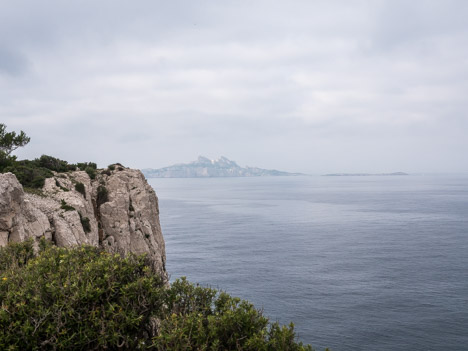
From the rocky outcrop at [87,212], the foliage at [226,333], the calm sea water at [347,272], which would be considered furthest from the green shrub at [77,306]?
the calm sea water at [347,272]

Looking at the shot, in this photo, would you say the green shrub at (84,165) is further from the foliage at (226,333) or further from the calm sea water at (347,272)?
the foliage at (226,333)

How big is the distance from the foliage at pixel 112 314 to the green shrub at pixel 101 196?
2751cm

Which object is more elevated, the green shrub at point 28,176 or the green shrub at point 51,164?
the green shrub at point 51,164

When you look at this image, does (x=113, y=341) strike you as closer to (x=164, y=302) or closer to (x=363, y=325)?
(x=164, y=302)

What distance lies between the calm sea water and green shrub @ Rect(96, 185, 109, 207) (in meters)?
21.6

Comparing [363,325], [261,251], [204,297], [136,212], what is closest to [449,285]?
[363,325]

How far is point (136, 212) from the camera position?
151 ft

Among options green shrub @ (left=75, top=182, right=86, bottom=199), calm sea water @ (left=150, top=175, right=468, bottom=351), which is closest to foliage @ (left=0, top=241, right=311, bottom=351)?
calm sea water @ (left=150, top=175, right=468, bottom=351)

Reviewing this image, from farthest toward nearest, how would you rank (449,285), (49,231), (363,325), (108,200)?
(449,285)
(363,325)
(108,200)
(49,231)

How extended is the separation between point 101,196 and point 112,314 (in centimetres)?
3130

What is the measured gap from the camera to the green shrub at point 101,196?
144 ft

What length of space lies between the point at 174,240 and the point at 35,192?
230 feet

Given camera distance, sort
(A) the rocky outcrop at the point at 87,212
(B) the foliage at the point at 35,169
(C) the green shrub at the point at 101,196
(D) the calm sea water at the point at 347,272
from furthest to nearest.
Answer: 1. (D) the calm sea water at the point at 347,272
2. (C) the green shrub at the point at 101,196
3. (B) the foliage at the point at 35,169
4. (A) the rocky outcrop at the point at 87,212

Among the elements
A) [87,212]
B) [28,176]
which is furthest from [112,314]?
[28,176]
